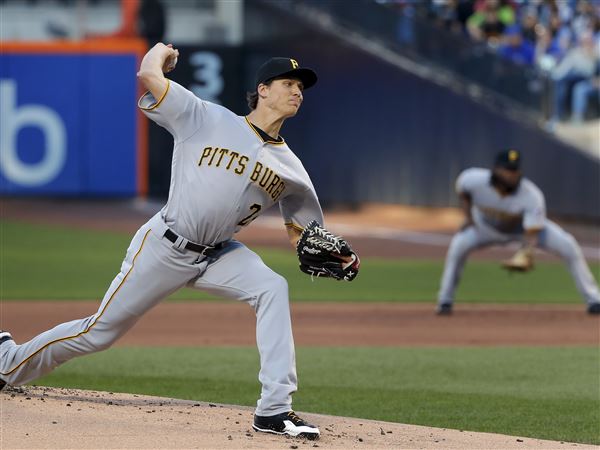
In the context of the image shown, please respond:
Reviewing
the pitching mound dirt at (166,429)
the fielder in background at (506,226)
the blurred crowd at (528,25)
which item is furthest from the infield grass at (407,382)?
the blurred crowd at (528,25)

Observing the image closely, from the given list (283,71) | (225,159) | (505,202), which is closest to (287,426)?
(225,159)

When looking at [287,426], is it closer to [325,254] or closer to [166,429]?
[166,429]

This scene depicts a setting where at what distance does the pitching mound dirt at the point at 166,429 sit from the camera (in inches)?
226

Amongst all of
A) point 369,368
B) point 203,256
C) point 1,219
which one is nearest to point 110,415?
point 203,256

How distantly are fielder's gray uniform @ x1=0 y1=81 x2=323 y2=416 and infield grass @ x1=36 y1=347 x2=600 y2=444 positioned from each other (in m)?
1.43

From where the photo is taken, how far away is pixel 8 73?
74.1 feet

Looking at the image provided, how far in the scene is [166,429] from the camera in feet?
19.8

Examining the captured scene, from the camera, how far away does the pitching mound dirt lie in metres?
5.75

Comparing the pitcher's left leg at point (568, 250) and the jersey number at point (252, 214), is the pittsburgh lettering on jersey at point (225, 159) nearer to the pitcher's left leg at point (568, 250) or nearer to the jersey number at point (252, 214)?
the jersey number at point (252, 214)

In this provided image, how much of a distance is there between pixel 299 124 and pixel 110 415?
1836cm

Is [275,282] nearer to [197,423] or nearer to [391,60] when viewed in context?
[197,423]

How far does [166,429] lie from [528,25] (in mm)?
18511

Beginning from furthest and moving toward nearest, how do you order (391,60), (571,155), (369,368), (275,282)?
(391,60) → (571,155) → (369,368) → (275,282)

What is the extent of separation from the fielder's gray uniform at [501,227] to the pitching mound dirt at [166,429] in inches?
236
